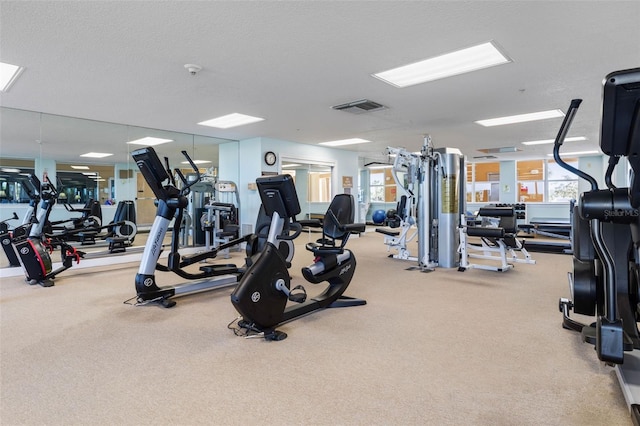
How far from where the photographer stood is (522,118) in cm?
600

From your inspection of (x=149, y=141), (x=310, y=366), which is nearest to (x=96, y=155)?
(x=149, y=141)

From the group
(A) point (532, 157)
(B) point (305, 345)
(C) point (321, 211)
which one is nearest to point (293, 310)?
(B) point (305, 345)

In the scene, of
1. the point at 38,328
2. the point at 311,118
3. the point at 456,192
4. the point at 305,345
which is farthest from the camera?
the point at 311,118

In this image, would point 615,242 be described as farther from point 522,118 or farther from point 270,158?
point 270,158

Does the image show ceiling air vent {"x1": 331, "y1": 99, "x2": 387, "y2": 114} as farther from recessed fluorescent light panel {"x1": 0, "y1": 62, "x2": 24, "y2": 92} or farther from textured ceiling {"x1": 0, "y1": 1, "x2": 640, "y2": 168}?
A: recessed fluorescent light panel {"x1": 0, "y1": 62, "x2": 24, "y2": 92}

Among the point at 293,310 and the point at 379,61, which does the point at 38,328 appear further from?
the point at 379,61

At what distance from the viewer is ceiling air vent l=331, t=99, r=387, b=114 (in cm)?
493

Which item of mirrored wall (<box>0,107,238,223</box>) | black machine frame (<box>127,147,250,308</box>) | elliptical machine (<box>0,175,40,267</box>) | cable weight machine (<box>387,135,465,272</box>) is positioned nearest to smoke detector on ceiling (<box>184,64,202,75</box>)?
black machine frame (<box>127,147,250,308</box>)

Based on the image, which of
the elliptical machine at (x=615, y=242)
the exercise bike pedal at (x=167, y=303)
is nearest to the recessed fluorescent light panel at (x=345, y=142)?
the exercise bike pedal at (x=167, y=303)

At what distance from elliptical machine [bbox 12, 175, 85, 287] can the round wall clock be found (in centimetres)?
389

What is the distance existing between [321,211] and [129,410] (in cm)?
905

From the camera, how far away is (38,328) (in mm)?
2904

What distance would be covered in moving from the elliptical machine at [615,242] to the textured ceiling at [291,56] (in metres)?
1.54

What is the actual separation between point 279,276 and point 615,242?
2.07 meters
